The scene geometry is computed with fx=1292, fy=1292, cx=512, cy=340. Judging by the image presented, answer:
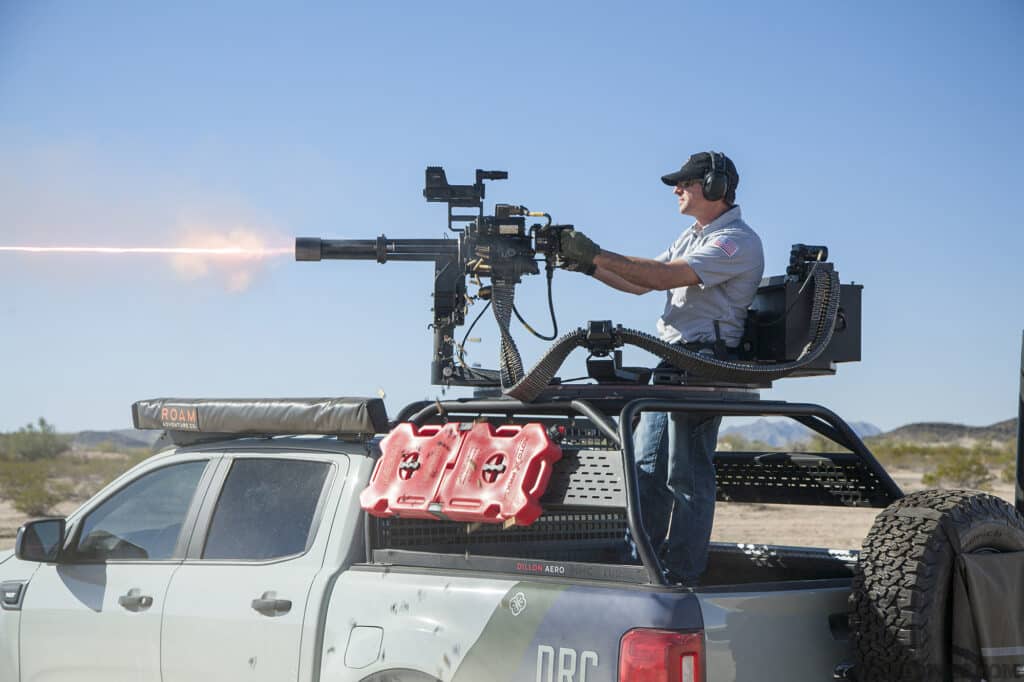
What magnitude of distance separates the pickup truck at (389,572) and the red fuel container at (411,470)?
18 cm

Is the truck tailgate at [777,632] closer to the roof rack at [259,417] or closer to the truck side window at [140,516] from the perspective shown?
the roof rack at [259,417]

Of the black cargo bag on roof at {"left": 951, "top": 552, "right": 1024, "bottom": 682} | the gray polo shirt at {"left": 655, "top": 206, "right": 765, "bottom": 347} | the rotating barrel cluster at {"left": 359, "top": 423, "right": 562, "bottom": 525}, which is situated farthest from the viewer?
the gray polo shirt at {"left": 655, "top": 206, "right": 765, "bottom": 347}

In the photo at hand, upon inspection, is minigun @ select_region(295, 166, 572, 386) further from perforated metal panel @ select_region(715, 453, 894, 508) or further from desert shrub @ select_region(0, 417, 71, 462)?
desert shrub @ select_region(0, 417, 71, 462)

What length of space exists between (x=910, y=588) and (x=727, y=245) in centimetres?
174

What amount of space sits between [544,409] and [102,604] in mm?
2025

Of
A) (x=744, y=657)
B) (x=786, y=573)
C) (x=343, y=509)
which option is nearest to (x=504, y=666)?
(x=744, y=657)

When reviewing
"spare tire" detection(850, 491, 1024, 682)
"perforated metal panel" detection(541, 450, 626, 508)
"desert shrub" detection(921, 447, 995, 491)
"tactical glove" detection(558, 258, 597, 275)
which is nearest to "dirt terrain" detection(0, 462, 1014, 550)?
"desert shrub" detection(921, 447, 995, 491)

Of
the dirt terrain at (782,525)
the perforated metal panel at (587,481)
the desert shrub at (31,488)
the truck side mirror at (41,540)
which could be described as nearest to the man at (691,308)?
the perforated metal panel at (587,481)

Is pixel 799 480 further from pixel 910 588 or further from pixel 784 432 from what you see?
pixel 784 432

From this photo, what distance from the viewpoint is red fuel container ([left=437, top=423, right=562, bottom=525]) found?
13.1 feet

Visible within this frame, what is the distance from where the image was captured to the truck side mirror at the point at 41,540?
5238 mm

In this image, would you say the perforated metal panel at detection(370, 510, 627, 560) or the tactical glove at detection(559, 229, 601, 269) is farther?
the tactical glove at detection(559, 229, 601, 269)

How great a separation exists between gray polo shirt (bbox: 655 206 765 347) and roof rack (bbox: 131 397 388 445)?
133 cm

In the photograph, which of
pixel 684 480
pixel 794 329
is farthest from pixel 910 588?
pixel 794 329
